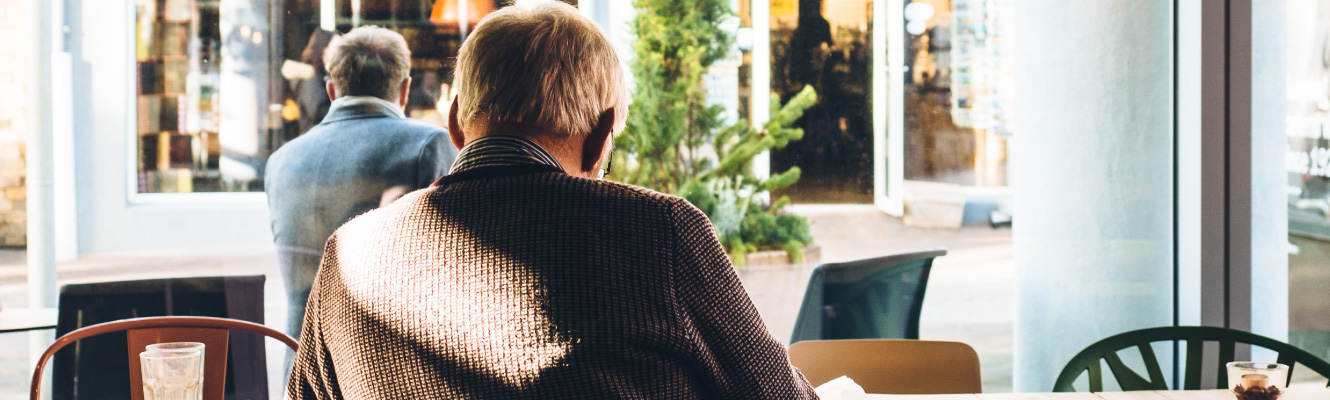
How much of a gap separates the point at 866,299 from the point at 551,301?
2.89m

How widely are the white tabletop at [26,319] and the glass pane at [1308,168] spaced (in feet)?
12.9

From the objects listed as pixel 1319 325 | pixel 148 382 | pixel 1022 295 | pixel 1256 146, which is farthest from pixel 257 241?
pixel 1319 325

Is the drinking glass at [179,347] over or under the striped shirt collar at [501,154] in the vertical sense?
under

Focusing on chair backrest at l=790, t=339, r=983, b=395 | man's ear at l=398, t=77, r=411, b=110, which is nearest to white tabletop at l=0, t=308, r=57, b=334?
man's ear at l=398, t=77, r=411, b=110

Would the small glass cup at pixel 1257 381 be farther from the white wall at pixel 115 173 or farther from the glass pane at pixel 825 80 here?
the white wall at pixel 115 173

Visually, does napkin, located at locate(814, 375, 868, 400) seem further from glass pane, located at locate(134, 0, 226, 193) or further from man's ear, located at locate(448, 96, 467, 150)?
glass pane, located at locate(134, 0, 226, 193)

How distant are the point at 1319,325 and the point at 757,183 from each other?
1982 mm

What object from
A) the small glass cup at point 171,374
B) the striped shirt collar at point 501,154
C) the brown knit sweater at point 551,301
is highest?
the striped shirt collar at point 501,154

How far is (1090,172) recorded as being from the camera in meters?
3.70

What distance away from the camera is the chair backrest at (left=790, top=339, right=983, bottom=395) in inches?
91.3

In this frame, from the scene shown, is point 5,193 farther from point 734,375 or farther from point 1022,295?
point 1022,295

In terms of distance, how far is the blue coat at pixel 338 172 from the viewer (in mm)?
3203

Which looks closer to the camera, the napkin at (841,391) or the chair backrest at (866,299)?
the napkin at (841,391)

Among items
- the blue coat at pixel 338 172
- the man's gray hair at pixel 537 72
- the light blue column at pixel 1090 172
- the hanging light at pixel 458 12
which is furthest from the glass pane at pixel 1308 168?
the man's gray hair at pixel 537 72
